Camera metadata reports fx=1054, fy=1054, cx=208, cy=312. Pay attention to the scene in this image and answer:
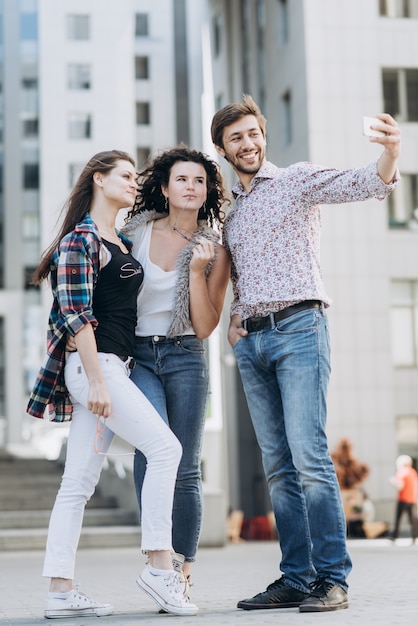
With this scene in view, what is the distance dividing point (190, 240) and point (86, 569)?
479cm

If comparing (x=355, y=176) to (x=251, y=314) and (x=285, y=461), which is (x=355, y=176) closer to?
(x=251, y=314)

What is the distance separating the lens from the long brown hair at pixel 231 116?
17.3ft

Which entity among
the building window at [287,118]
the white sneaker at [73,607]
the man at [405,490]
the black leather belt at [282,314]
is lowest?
the man at [405,490]

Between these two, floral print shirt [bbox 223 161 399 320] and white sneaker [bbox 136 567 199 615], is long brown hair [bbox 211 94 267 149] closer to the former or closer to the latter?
floral print shirt [bbox 223 161 399 320]

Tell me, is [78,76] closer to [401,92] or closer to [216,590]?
[401,92]

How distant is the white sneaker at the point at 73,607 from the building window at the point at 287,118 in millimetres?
26067

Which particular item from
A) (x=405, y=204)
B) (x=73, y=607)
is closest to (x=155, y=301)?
(x=73, y=607)

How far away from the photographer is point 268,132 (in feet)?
105

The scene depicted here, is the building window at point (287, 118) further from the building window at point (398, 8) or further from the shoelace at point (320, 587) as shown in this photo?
the shoelace at point (320, 587)

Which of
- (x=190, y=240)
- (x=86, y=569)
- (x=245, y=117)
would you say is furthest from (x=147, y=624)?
(x=86, y=569)

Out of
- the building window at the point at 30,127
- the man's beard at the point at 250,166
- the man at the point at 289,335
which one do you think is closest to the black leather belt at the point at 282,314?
the man at the point at 289,335

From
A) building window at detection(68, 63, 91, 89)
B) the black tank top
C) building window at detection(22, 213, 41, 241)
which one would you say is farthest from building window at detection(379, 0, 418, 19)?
the black tank top

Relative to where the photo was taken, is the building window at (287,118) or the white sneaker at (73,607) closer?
the white sneaker at (73,607)

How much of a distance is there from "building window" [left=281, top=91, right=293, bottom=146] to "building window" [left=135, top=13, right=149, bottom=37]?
73.4 ft
